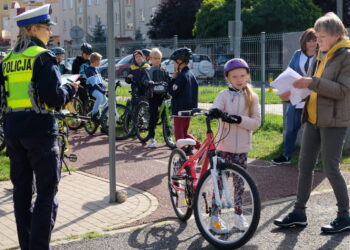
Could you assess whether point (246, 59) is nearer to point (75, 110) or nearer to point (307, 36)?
point (75, 110)

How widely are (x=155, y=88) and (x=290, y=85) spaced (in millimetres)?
5307

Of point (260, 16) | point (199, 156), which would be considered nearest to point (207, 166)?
point (199, 156)

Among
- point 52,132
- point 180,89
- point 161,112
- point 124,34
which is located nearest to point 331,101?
point 52,132

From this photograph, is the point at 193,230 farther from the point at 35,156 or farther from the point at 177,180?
the point at 35,156

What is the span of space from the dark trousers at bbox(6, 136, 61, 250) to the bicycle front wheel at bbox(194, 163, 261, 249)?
130cm

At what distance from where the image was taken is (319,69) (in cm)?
538

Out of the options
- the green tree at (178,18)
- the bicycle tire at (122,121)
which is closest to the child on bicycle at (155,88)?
the bicycle tire at (122,121)

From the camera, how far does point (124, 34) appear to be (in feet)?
211

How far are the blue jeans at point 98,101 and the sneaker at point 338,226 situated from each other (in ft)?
22.8

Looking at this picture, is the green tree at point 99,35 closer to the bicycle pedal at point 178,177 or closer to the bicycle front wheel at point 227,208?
the bicycle pedal at point 178,177

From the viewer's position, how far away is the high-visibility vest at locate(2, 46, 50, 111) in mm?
4336

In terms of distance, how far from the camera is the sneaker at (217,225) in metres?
5.10

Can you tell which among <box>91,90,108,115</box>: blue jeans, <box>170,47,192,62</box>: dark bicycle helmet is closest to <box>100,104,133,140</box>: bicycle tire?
<box>91,90,108,115</box>: blue jeans

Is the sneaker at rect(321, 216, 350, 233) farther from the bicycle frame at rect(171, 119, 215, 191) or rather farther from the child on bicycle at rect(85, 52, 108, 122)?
the child on bicycle at rect(85, 52, 108, 122)
